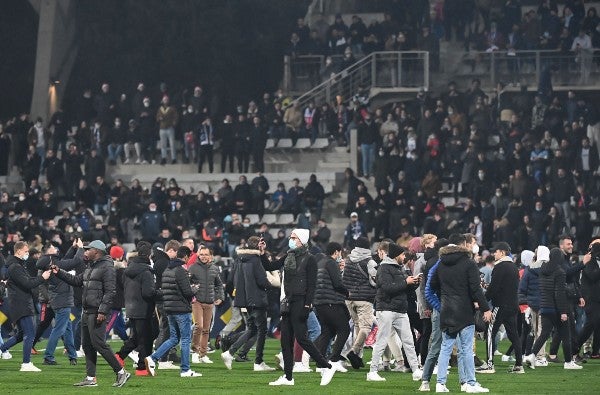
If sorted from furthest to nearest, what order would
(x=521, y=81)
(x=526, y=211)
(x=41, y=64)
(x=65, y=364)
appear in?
Result: (x=41, y=64), (x=521, y=81), (x=526, y=211), (x=65, y=364)

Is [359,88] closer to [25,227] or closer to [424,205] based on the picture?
[424,205]

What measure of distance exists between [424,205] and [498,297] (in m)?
16.7

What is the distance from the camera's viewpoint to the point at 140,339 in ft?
66.9

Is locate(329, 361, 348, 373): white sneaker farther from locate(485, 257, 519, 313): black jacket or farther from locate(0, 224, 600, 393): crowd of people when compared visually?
locate(485, 257, 519, 313): black jacket

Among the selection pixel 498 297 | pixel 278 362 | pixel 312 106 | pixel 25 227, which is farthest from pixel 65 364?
pixel 312 106

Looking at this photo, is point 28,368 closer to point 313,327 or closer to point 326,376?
point 313,327

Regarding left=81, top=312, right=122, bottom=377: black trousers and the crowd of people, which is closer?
Result: the crowd of people

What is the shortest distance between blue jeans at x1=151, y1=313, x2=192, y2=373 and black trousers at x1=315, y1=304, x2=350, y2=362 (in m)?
1.63

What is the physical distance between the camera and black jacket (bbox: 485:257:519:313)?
68.8 ft

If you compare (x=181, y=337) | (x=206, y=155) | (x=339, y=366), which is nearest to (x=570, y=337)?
(x=339, y=366)

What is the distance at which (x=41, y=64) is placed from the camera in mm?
46188

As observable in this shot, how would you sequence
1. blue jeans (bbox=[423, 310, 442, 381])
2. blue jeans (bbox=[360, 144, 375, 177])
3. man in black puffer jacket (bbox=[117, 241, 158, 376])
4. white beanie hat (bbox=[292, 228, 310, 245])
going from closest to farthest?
blue jeans (bbox=[423, 310, 442, 381])
white beanie hat (bbox=[292, 228, 310, 245])
man in black puffer jacket (bbox=[117, 241, 158, 376])
blue jeans (bbox=[360, 144, 375, 177])

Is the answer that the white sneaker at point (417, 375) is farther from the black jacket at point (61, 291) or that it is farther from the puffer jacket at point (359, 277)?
the black jacket at point (61, 291)

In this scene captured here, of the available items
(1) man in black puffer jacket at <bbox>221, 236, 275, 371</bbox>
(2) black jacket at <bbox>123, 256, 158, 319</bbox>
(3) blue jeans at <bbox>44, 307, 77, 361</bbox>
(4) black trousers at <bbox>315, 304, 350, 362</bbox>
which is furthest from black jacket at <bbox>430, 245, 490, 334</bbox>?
(3) blue jeans at <bbox>44, 307, 77, 361</bbox>
